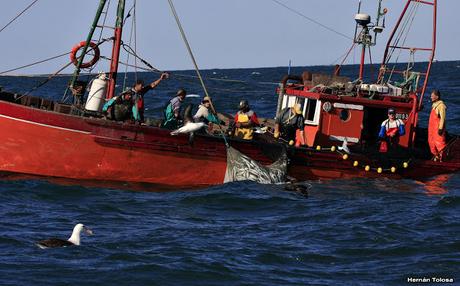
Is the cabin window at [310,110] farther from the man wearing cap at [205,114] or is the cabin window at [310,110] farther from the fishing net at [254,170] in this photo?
the man wearing cap at [205,114]

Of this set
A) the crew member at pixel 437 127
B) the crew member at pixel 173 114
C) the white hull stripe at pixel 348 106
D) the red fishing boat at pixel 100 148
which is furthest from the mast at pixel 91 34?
the crew member at pixel 437 127

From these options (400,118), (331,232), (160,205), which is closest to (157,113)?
(400,118)

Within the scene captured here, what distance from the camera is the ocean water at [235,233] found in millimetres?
12570

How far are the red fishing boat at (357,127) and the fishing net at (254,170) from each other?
0.47 m

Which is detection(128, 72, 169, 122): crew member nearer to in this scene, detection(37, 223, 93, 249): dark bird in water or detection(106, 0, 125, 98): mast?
detection(106, 0, 125, 98): mast

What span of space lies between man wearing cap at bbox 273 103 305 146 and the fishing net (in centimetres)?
100

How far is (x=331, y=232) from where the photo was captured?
15.5 m

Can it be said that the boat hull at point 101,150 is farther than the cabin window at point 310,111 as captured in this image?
No

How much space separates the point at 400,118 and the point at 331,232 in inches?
264

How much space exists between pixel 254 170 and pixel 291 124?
1656 mm

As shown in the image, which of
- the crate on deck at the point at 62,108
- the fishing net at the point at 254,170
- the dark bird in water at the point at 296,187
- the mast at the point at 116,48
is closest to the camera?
the dark bird in water at the point at 296,187

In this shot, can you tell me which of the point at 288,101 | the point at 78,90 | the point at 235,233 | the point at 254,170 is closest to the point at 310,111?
the point at 288,101

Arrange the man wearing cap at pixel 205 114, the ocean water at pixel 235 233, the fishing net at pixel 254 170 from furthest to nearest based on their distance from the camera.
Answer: the man wearing cap at pixel 205 114, the fishing net at pixel 254 170, the ocean water at pixel 235 233

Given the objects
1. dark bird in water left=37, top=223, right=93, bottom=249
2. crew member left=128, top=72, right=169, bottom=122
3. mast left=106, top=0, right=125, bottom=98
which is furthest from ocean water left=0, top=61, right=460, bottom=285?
mast left=106, top=0, right=125, bottom=98
